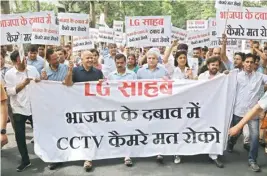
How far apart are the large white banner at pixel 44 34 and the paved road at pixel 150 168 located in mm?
1949

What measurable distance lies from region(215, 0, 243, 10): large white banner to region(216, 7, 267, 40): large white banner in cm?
24

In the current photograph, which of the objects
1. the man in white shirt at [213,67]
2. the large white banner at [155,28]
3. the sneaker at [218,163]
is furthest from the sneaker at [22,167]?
the large white banner at [155,28]

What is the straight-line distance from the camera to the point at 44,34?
19.9 feet

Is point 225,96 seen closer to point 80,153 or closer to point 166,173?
point 166,173

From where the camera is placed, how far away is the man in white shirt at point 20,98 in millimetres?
5430

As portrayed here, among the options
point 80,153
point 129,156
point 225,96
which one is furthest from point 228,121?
point 80,153

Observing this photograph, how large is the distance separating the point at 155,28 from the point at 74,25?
1.60m

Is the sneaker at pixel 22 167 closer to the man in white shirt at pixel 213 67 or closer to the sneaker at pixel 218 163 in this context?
the sneaker at pixel 218 163

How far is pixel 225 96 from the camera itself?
214 inches

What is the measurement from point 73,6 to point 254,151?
22751mm

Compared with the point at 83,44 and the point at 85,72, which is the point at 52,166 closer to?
the point at 85,72

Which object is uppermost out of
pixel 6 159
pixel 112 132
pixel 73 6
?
pixel 73 6

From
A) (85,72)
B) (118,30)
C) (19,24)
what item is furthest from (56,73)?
(118,30)

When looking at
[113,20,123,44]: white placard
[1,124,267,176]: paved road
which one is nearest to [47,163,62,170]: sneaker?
[1,124,267,176]: paved road
